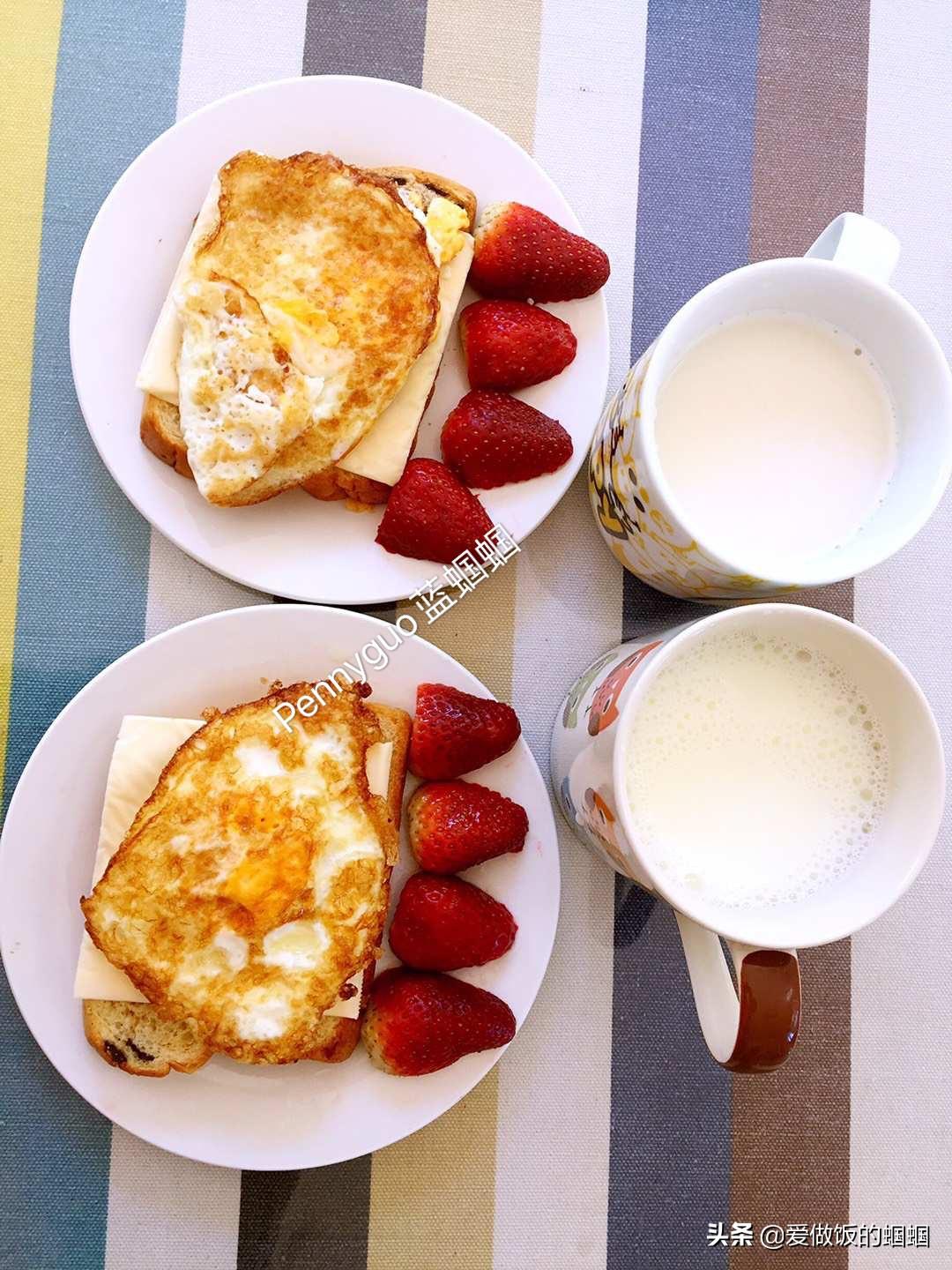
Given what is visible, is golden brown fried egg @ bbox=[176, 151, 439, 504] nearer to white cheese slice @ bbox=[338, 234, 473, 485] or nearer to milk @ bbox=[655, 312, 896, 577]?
white cheese slice @ bbox=[338, 234, 473, 485]

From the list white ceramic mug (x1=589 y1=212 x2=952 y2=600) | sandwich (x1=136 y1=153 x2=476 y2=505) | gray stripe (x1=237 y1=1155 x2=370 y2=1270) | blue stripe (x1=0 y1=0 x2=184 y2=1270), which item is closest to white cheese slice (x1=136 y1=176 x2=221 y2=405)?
sandwich (x1=136 y1=153 x2=476 y2=505)

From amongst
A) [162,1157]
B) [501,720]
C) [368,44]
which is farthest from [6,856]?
[368,44]

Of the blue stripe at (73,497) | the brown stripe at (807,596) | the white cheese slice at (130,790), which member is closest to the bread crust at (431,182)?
the blue stripe at (73,497)

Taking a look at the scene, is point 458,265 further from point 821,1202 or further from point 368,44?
point 821,1202

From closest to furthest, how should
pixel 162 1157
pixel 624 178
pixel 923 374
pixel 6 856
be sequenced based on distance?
pixel 923 374 < pixel 6 856 < pixel 162 1157 < pixel 624 178

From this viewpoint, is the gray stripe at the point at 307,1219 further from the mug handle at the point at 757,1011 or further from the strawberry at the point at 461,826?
the mug handle at the point at 757,1011

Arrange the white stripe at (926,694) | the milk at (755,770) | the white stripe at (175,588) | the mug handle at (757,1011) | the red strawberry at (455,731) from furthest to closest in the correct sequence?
the white stripe at (926,694) < the white stripe at (175,588) < the red strawberry at (455,731) < the milk at (755,770) < the mug handle at (757,1011)

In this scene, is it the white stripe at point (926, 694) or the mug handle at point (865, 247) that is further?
the white stripe at point (926, 694)

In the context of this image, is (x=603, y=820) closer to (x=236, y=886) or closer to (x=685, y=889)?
(x=685, y=889)
